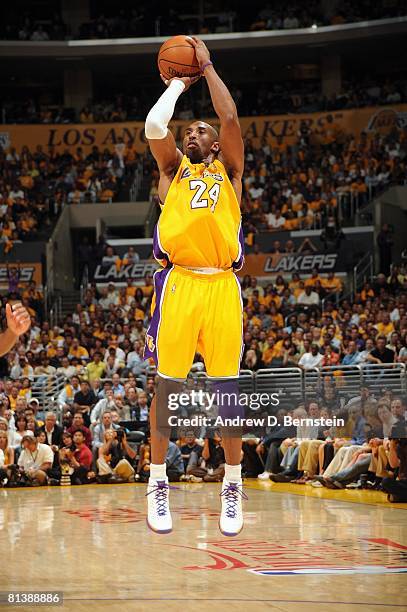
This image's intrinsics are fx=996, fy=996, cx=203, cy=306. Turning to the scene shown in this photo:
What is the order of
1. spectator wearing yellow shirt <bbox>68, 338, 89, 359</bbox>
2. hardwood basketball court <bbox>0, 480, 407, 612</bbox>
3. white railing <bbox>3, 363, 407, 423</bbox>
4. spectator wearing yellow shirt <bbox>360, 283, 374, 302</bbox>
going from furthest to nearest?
spectator wearing yellow shirt <bbox>360, 283, 374, 302</bbox> → spectator wearing yellow shirt <bbox>68, 338, 89, 359</bbox> → white railing <bbox>3, 363, 407, 423</bbox> → hardwood basketball court <bbox>0, 480, 407, 612</bbox>

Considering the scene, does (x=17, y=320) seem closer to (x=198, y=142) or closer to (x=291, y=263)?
(x=198, y=142)

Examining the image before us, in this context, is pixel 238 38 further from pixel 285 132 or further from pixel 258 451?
pixel 258 451

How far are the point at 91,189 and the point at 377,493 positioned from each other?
1709cm

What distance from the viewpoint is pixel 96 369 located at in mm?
17719

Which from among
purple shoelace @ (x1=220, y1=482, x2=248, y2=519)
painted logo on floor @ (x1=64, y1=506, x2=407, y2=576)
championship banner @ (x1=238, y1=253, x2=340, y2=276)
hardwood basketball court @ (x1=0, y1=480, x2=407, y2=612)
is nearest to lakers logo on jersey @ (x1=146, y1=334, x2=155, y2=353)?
purple shoelace @ (x1=220, y1=482, x2=248, y2=519)

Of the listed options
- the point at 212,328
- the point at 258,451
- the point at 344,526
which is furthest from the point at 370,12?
the point at 212,328

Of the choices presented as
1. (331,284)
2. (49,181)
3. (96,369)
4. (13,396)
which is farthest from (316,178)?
(13,396)

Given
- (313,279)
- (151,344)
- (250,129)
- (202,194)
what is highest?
(250,129)

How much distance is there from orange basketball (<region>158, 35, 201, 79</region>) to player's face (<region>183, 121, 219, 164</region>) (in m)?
0.34

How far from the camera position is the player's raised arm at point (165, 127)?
18.6 feet

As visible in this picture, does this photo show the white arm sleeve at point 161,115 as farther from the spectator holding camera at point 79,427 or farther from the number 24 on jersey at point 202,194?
the spectator holding camera at point 79,427

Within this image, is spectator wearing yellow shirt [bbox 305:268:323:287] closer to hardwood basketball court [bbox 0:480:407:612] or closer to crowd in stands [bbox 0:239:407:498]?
crowd in stands [bbox 0:239:407:498]

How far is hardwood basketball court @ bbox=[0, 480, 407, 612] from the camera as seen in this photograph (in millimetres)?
6207

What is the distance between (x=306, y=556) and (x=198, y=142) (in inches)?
141
